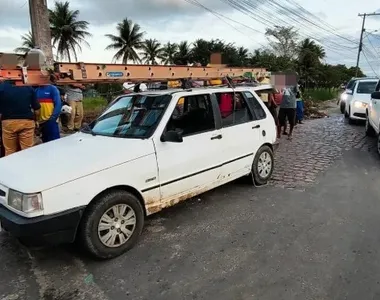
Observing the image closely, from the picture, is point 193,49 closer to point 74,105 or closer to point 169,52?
point 169,52

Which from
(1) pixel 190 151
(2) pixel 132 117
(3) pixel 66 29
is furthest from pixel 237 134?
(3) pixel 66 29

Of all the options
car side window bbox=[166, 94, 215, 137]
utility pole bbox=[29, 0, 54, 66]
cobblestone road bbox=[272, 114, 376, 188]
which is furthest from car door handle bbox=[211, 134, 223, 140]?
utility pole bbox=[29, 0, 54, 66]

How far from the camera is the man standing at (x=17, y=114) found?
17.0 ft

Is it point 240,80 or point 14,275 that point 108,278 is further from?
point 240,80

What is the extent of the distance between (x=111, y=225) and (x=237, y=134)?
2334mm

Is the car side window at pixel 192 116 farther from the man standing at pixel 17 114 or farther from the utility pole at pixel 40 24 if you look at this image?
the utility pole at pixel 40 24

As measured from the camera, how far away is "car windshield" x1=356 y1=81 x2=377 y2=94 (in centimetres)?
1282

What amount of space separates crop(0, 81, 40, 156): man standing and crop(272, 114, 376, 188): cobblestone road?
4004 millimetres

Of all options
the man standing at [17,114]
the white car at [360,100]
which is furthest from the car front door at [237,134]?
the white car at [360,100]

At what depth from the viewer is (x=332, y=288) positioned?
300 cm

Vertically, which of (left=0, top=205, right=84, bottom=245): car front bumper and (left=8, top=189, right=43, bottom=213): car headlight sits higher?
(left=8, top=189, right=43, bottom=213): car headlight

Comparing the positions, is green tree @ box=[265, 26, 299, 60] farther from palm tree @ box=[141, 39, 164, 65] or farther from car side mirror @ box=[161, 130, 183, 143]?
car side mirror @ box=[161, 130, 183, 143]

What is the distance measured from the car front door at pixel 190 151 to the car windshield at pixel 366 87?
33.0ft

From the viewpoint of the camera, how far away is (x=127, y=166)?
363cm
